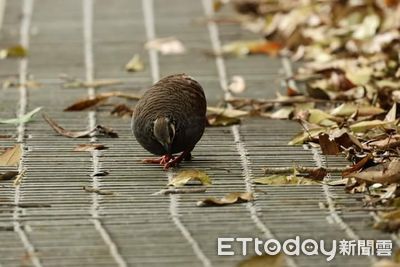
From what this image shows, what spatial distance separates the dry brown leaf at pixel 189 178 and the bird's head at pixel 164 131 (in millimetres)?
154

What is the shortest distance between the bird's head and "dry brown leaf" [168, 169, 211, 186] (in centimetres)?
15

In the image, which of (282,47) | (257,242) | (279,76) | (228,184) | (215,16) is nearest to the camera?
(257,242)

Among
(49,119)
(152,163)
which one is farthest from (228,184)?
(49,119)

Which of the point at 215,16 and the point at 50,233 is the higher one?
the point at 215,16

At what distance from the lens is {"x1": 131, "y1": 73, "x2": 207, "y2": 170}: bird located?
606 centimetres

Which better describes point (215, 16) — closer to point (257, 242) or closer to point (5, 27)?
point (5, 27)

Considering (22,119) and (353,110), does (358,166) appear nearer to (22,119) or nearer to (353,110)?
(353,110)

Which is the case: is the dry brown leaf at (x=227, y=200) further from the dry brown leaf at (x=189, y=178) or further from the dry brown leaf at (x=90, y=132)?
the dry brown leaf at (x=90, y=132)

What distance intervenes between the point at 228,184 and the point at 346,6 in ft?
12.6

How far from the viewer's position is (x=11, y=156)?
20.9 feet

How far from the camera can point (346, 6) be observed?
944 centimetres

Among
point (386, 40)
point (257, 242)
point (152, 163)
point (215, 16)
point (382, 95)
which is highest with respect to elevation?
point (215, 16)

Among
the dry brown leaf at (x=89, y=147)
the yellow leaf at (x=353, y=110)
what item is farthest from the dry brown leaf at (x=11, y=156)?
the yellow leaf at (x=353, y=110)

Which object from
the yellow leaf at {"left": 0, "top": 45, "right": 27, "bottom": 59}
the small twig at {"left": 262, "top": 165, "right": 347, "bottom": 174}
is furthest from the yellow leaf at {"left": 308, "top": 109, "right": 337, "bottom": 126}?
the yellow leaf at {"left": 0, "top": 45, "right": 27, "bottom": 59}
